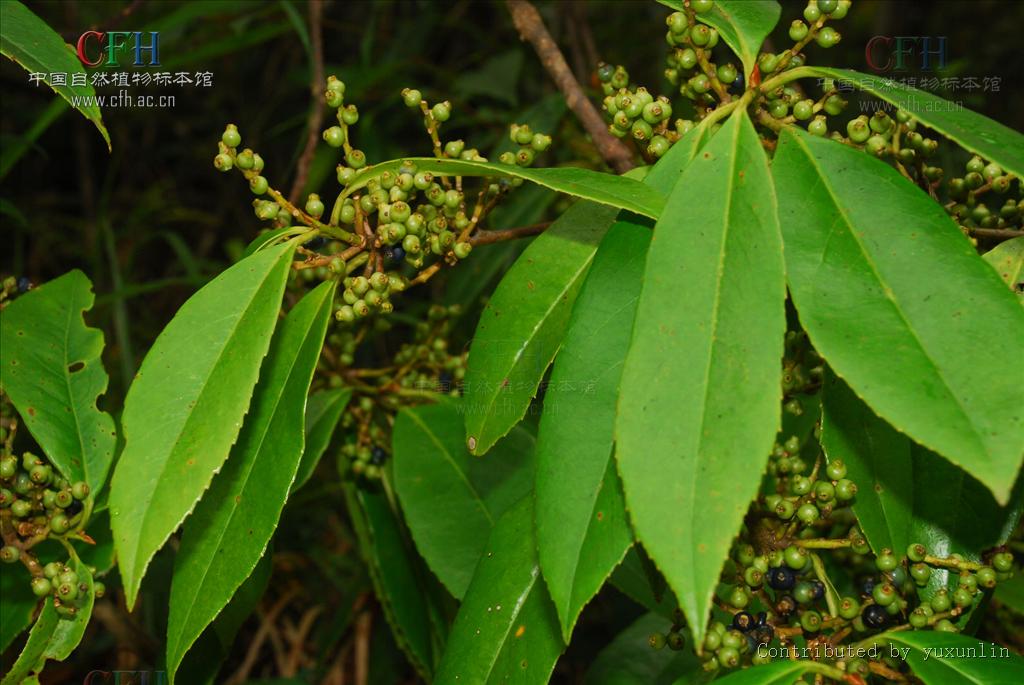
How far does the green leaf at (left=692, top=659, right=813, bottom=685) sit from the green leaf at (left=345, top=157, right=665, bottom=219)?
1.61 feet

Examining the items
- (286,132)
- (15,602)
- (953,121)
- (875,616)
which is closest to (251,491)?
(15,602)

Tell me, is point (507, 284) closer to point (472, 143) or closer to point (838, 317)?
point (838, 317)

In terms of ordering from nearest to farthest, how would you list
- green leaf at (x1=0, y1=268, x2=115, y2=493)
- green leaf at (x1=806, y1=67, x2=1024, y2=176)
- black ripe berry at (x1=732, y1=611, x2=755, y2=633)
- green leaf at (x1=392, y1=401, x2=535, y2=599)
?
1. green leaf at (x1=806, y1=67, x2=1024, y2=176)
2. black ripe berry at (x1=732, y1=611, x2=755, y2=633)
3. green leaf at (x1=0, y1=268, x2=115, y2=493)
4. green leaf at (x1=392, y1=401, x2=535, y2=599)

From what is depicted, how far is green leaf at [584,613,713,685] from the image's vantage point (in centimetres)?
171

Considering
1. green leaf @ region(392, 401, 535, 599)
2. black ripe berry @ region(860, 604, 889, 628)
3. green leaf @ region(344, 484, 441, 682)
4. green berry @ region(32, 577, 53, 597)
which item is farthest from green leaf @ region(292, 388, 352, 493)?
black ripe berry @ region(860, 604, 889, 628)

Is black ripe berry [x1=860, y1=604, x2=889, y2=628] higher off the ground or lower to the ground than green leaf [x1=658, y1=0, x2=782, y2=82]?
lower

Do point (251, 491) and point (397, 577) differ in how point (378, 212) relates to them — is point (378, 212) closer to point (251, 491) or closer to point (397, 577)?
point (251, 491)

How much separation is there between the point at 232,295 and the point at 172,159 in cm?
349

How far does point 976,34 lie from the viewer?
477 cm

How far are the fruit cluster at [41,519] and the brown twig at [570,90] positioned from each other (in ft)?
3.14

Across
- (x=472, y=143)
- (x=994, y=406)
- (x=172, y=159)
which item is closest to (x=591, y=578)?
(x=994, y=406)

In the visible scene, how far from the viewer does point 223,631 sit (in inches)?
62.3

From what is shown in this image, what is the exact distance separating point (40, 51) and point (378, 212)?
46 cm

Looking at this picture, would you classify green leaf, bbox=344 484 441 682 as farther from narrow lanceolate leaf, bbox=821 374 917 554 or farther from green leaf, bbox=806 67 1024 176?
green leaf, bbox=806 67 1024 176
